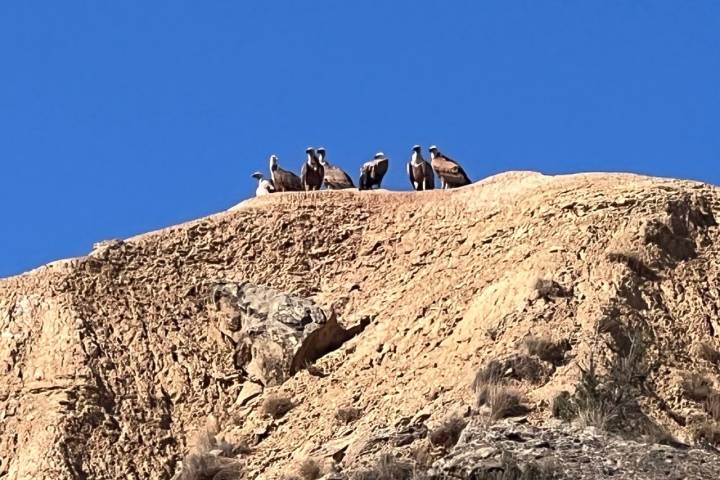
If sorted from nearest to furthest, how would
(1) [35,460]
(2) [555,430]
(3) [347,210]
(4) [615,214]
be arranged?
(2) [555,430]
(1) [35,460]
(4) [615,214]
(3) [347,210]

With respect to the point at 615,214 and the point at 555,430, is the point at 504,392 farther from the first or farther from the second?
the point at 615,214

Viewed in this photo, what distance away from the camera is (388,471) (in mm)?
41125

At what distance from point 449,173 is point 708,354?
35.1 feet

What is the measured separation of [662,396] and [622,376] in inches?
51.3

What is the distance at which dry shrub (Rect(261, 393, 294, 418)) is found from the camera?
46.5 metres

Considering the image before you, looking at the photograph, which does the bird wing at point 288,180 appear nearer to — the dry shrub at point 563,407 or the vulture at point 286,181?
the vulture at point 286,181

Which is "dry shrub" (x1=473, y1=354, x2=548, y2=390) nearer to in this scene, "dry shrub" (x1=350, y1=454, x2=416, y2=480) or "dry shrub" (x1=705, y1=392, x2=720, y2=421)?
"dry shrub" (x1=350, y1=454, x2=416, y2=480)

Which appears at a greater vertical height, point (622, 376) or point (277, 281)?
point (277, 281)

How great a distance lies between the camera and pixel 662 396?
43688 mm

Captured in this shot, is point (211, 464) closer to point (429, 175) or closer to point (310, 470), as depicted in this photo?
point (310, 470)

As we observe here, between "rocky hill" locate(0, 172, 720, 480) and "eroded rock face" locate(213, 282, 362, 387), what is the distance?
0.14ft

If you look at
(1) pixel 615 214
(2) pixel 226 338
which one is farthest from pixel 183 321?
(1) pixel 615 214

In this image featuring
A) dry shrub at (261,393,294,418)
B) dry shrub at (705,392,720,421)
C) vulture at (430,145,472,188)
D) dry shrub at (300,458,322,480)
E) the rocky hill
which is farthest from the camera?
vulture at (430,145,472,188)

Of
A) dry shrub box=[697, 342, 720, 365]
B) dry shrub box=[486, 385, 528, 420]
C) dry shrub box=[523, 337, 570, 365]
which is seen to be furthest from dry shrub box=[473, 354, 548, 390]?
dry shrub box=[697, 342, 720, 365]
